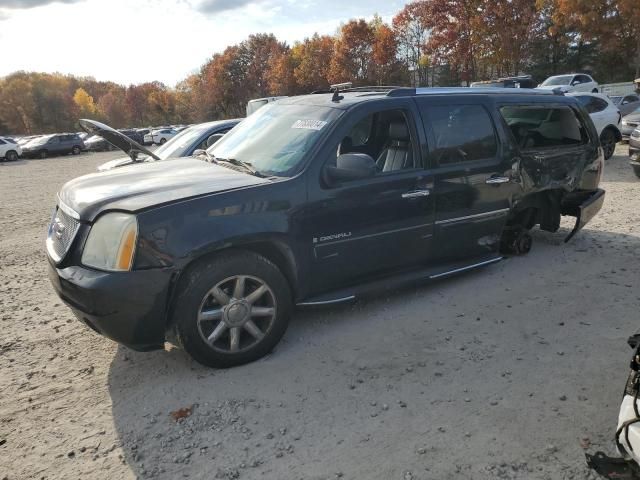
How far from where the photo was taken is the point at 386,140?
15.9ft

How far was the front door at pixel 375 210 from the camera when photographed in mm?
3914

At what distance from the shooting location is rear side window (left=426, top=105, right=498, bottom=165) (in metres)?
4.54

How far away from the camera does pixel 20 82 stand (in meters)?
78.1

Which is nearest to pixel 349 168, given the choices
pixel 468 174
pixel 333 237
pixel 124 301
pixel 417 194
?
pixel 333 237

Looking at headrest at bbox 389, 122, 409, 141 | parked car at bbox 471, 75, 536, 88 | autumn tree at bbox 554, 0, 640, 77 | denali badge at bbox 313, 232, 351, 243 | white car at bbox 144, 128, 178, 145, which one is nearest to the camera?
denali badge at bbox 313, 232, 351, 243

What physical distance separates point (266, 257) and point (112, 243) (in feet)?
3.51

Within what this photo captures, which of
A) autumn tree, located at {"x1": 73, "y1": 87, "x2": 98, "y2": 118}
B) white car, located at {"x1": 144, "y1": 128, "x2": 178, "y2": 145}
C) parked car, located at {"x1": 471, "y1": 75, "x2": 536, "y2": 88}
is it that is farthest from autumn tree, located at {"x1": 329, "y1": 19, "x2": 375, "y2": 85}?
autumn tree, located at {"x1": 73, "y1": 87, "x2": 98, "y2": 118}

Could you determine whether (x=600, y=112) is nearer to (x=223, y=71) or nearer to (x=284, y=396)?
(x=284, y=396)

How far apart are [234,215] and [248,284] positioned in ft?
1.66

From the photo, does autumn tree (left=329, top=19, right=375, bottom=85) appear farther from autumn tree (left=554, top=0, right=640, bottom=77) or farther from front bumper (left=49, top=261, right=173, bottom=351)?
front bumper (left=49, top=261, right=173, bottom=351)

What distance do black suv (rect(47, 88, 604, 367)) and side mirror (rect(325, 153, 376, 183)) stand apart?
0.01 m

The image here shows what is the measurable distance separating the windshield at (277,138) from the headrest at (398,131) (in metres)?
0.70

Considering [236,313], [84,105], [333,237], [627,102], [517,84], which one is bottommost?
[236,313]

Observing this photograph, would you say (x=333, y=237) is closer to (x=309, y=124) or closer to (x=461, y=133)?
(x=309, y=124)
